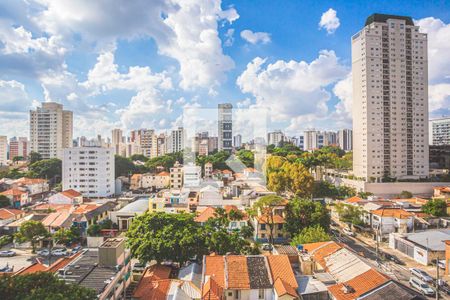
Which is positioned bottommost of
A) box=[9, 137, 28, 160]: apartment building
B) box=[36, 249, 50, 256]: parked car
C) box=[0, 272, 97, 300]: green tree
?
box=[36, 249, 50, 256]: parked car

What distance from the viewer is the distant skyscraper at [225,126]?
27.0m

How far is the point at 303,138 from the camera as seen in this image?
2680 inches

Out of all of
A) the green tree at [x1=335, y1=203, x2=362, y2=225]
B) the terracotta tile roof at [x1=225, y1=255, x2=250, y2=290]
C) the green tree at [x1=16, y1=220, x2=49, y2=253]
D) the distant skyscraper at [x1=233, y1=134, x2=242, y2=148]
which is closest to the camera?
the terracotta tile roof at [x1=225, y1=255, x2=250, y2=290]

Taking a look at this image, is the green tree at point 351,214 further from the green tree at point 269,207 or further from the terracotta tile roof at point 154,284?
the terracotta tile roof at point 154,284

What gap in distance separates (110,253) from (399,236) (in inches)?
450

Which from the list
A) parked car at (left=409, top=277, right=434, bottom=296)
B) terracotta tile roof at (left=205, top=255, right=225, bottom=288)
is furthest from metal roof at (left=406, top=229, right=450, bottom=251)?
terracotta tile roof at (left=205, top=255, right=225, bottom=288)

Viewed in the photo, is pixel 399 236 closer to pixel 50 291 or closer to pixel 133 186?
pixel 50 291

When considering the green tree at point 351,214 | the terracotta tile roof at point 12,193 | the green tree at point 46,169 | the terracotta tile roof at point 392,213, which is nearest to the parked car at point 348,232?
the green tree at point 351,214

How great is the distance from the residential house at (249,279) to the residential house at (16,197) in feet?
65.5

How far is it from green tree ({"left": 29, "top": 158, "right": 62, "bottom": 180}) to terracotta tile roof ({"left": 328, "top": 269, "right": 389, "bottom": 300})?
3242 cm

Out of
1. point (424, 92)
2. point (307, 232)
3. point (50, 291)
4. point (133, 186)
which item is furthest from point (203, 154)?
point (50, 291)

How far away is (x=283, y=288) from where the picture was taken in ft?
23.4

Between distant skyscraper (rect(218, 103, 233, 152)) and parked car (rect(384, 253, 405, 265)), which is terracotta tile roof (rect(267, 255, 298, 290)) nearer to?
parked car (rect(384, 253, 405, 265))

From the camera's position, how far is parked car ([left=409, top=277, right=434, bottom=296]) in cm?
870
